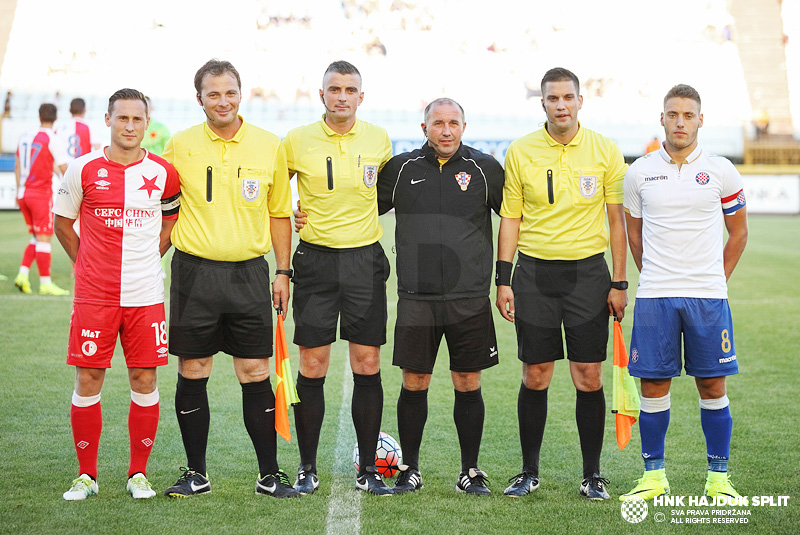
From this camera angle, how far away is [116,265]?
4.13 m

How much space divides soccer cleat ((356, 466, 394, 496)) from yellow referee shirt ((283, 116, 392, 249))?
1.15 metres

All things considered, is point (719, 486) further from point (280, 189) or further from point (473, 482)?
point (280, 189)

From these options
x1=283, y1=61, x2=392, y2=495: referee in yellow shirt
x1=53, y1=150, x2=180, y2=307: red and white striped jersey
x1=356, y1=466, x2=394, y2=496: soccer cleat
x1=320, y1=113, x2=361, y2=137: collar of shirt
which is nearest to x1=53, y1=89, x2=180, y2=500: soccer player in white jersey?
x1=53, y1=150, x2=180, y2=307: red and white striped jersey

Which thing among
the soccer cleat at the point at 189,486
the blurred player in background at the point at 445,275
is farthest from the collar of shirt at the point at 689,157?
the soccer cleat at the point at 189,486

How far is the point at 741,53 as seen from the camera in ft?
104

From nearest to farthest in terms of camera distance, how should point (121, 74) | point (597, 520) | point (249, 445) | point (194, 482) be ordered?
point (597, 520) < point (194, 482) < point (249, 445) < point (121, 74)

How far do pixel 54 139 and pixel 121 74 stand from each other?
19.3 meters

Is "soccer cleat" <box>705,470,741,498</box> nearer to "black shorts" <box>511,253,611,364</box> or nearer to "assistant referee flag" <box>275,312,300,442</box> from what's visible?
"black shorts" <box>511,253,611,364</box>

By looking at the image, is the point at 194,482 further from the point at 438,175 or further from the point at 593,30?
the point at 593,30

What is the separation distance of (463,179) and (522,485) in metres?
1.55

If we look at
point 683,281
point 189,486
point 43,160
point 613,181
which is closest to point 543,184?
point 613,181

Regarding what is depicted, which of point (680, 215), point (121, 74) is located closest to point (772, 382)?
point (680, 215)

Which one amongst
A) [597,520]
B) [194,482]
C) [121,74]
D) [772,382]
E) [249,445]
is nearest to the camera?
Result: [597,520]

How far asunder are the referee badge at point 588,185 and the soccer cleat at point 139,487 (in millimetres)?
2562
